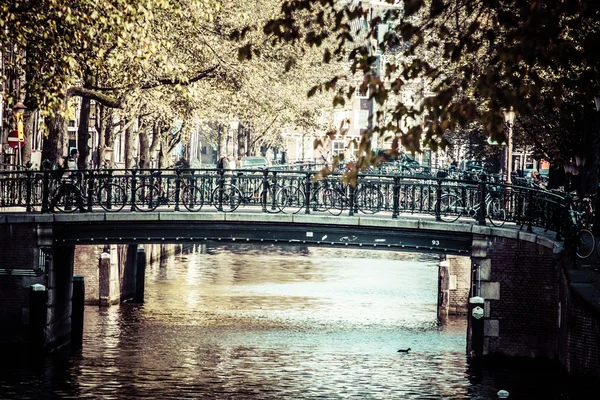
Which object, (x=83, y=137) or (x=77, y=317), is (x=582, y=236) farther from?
(x=83, y=137)

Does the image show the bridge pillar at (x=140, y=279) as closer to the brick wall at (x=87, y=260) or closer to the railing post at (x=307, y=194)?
the brick wall at (x=87, y=260)

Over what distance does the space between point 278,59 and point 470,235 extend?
15008mm

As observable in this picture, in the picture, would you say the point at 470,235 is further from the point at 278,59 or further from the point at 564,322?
the point at 278,59

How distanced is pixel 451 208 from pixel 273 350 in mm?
5417

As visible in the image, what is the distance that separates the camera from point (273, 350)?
29.6 metres

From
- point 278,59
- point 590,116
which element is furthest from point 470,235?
point 278,59

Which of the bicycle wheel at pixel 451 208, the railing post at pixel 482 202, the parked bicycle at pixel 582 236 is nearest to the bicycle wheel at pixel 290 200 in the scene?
the bicycle wheel at pixel 451 208

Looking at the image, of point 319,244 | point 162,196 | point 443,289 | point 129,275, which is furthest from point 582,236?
point 129,275

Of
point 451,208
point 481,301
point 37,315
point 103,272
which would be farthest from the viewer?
point 103,272

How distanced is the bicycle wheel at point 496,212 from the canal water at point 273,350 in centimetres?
323

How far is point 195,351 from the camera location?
29203mm

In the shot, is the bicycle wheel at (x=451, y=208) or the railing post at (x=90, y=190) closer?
the railing post at (x=90, y=190)

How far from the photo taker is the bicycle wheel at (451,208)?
29469 millimetres

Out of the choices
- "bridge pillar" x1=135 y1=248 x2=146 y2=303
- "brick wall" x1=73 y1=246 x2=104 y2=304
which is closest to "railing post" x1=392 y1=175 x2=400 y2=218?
"brick wall" x1=73 y1=246 x2=104 y2=304
